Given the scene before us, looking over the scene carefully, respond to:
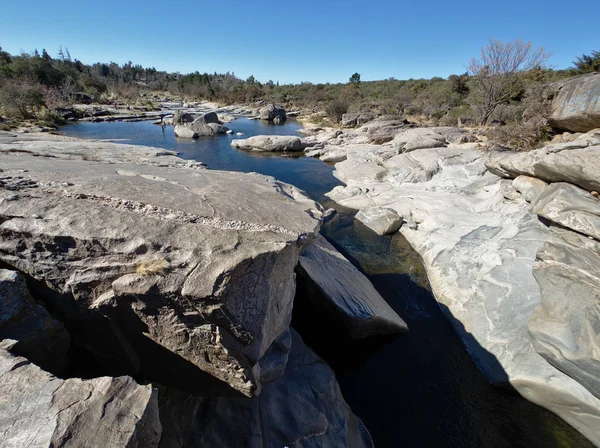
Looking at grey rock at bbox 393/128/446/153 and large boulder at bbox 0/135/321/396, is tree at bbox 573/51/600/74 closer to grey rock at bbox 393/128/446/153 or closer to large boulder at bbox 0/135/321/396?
grey rock at bbox 393/128/446/153

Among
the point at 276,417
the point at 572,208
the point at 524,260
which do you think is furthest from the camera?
the point at 524,260

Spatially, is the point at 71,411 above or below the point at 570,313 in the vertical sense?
above

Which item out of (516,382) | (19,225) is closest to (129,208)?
(19,225)

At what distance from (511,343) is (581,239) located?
2.45 metres

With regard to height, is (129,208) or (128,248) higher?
(129,208)

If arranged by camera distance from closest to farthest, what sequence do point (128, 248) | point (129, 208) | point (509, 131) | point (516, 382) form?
point (128, 248) → point (129, 208) → point (516, 382) → point (509, 131)

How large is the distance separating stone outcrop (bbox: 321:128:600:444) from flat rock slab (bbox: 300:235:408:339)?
5.69ft

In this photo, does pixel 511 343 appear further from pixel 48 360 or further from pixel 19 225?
Answer: pixel 19 225

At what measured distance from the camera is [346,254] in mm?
8680

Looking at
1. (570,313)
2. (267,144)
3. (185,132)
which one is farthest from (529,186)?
(185,132)

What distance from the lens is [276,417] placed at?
3342 millimetres

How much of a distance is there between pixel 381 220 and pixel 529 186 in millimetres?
4164

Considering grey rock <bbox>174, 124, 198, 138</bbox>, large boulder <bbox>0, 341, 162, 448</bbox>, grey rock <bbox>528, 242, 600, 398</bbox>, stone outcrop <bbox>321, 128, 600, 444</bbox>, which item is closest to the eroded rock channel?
large boulder <bbox>0, 341, 162, 448</bbox>

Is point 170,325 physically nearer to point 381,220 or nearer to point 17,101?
point 381,220
